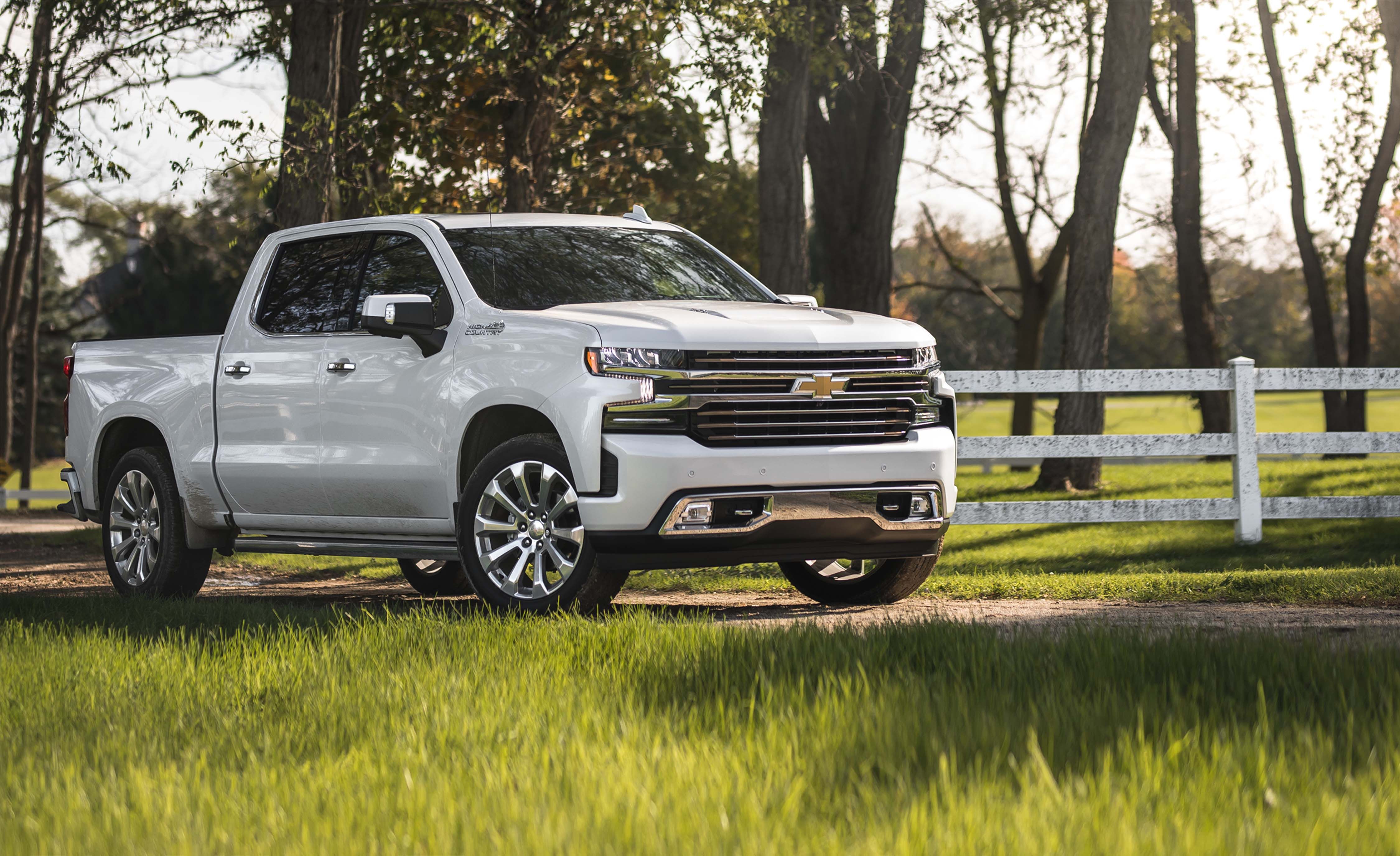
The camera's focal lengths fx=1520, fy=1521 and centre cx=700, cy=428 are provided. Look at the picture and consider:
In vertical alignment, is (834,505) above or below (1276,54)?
below

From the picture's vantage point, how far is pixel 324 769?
4.08m

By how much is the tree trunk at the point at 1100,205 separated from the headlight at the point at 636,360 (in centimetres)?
1139

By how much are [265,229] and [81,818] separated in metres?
42.8

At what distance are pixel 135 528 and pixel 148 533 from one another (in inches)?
6.8

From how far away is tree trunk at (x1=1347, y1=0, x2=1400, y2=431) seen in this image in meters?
24.3

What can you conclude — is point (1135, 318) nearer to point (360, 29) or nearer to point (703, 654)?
point (360, 29)

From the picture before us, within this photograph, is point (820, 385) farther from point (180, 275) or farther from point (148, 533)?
point (180, 275)

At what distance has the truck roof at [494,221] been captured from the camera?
853 centimetres

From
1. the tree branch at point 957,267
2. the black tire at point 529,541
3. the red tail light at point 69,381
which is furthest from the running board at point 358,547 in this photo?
the tree branch at point 957,267

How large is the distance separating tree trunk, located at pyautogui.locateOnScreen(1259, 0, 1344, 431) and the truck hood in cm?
1983

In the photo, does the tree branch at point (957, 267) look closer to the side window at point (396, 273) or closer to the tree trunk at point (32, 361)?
the tree trunk at point (32, 361)

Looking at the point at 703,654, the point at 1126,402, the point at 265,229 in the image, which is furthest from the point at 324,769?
the point at 1126,402

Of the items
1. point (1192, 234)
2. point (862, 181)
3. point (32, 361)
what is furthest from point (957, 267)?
point (32, 361)

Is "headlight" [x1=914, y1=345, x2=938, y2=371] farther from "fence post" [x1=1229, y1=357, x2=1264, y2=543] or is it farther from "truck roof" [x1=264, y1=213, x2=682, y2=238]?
"fence post" [x1=1229, y1=357, x2=1264, y2=543]
